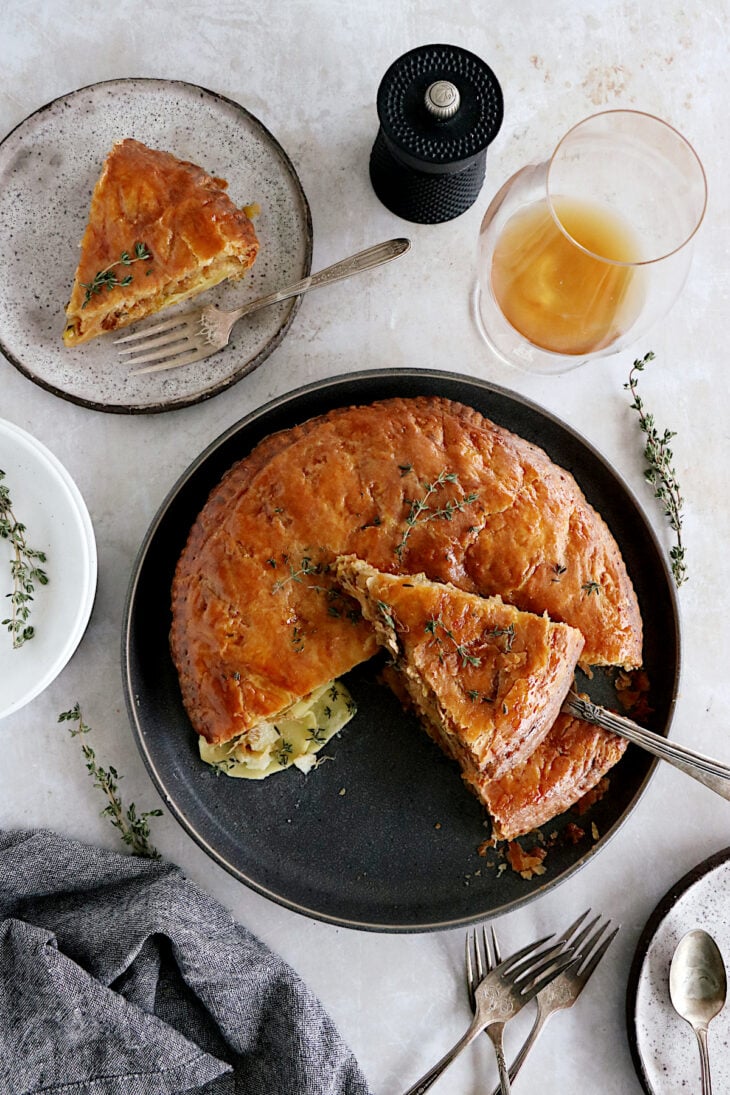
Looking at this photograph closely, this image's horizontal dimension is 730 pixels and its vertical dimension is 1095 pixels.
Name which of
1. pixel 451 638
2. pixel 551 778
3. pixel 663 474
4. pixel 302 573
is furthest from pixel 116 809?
pixel 663 474

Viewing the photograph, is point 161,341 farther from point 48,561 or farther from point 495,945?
point 495,945

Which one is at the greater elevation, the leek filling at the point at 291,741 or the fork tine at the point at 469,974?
the leek filling at the point at 291,741

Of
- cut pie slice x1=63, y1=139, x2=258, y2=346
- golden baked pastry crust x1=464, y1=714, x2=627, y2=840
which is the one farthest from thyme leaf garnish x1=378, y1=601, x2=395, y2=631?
cut pie slice x1=63, y1=139, x2=258, y2=346

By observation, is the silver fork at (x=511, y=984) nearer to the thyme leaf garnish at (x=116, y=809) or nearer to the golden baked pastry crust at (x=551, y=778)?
the golden baked pastry crust at (x=551, y=778)

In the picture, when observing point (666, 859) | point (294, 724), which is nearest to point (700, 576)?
point (666, 859)

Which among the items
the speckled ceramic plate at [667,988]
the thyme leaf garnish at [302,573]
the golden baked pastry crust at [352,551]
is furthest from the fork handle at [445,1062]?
the thyme leaf garnish at [302,573]
